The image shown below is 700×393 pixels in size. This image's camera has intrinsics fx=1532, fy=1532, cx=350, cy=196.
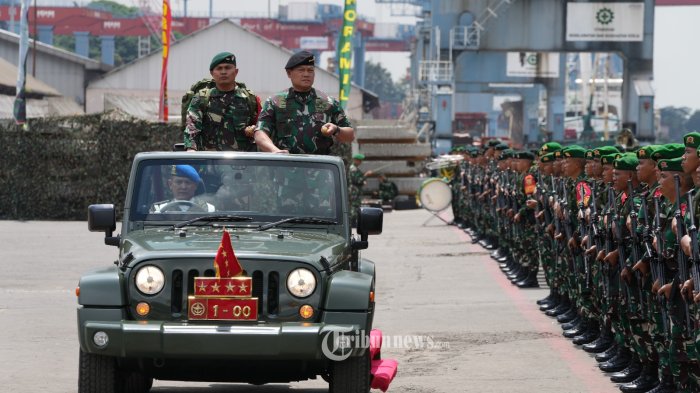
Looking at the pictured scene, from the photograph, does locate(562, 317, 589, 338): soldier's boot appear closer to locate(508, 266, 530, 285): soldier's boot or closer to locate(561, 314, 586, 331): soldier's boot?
locate(561, 314, 586, 331): soldier's boot

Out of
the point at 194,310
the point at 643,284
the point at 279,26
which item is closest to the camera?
the point at 194,310

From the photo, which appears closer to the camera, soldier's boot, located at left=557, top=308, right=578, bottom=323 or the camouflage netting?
soldier's boot, located at left=557, top=308, right=578, bottom=323

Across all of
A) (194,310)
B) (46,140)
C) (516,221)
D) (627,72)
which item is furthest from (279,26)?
(194,310)

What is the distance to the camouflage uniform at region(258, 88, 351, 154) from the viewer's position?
11.4 m

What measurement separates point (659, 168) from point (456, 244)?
1742 cm

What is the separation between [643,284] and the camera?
34.6 ft

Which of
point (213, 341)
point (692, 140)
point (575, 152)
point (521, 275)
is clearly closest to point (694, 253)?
point (692, 140)

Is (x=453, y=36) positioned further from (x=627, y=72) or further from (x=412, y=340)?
(x=412, y=340)

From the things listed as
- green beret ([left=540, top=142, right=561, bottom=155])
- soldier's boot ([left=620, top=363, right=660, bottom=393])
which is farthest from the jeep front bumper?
green beret ([left=540, top=142, right=561, bottom=155])

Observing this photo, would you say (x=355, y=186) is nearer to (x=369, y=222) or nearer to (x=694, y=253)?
(x=369, y=222)

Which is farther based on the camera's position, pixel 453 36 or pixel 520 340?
pixel 453 36

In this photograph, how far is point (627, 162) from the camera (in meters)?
11.5

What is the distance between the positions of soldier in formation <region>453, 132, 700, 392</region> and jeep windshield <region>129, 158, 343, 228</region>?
213cm

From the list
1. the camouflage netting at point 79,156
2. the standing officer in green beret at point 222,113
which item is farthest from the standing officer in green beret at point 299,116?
the camouflage netting at point 79,156
